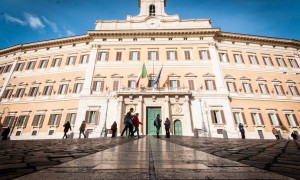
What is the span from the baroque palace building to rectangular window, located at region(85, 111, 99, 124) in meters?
0.10

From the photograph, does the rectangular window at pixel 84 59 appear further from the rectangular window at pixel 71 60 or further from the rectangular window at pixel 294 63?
the rectangular window at pixel 294 63

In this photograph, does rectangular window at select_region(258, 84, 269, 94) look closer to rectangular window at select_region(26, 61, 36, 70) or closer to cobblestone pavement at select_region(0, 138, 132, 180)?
cobblestone pavement at select_region(0, 138, 132, 180)

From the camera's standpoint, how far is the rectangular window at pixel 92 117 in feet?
54.1

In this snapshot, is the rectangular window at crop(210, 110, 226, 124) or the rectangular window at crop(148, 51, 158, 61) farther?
the rectangular window at crop(148, 51, 158, 61)

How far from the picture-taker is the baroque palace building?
54.3ft

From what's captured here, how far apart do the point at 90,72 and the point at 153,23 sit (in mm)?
11605

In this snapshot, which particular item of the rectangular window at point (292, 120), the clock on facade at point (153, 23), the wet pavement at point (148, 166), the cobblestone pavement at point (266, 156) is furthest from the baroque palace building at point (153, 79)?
the wet pavement at point (148, 166)

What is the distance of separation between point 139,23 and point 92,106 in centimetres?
1395

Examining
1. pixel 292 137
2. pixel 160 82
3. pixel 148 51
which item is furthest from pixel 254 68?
pixel 148 51

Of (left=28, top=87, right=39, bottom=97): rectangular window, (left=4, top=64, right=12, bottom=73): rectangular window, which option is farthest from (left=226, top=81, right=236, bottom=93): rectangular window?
(left=4, top=64, right=12, bottom=73): rectangular window

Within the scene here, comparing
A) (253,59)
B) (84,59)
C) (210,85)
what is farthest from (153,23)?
(253,59)

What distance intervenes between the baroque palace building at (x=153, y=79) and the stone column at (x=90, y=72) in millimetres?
123

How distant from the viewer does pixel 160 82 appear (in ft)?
60.4

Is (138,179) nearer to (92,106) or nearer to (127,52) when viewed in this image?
(92,106)
